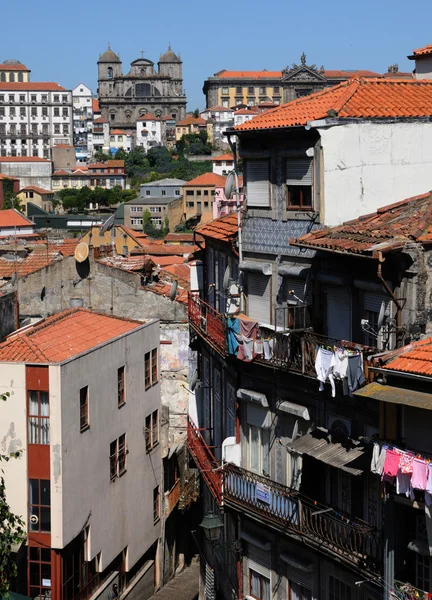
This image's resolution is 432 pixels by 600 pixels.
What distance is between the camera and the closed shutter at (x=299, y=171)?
18609 mm

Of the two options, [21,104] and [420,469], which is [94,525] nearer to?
[420,469]

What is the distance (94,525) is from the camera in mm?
24312

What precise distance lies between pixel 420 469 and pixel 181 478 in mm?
18863

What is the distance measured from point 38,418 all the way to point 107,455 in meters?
2.67

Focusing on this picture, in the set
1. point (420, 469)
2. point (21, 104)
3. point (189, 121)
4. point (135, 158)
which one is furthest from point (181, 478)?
point (189, 121)

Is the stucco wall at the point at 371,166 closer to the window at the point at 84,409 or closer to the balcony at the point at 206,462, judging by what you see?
the balcony at the point at 206,462

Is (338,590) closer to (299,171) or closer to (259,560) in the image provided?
(259,560)

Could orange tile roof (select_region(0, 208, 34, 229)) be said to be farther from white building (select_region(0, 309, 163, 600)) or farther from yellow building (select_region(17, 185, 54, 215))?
white building (select_region(0, 309, 163, 600))

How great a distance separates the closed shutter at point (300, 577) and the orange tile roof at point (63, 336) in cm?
701

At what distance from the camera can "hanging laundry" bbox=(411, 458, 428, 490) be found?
1377 centimetres

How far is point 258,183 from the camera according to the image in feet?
65.3

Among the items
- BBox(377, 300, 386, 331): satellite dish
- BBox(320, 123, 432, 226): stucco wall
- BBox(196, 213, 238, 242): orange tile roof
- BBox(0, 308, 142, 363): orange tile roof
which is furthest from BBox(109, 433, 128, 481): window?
BBox(377, 300, 386, 331): satellite dish

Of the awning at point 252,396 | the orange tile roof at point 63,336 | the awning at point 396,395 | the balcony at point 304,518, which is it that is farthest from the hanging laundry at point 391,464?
the orange tile roof at point 63,336

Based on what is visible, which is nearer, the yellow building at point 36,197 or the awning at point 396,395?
the awning at point 396,395
